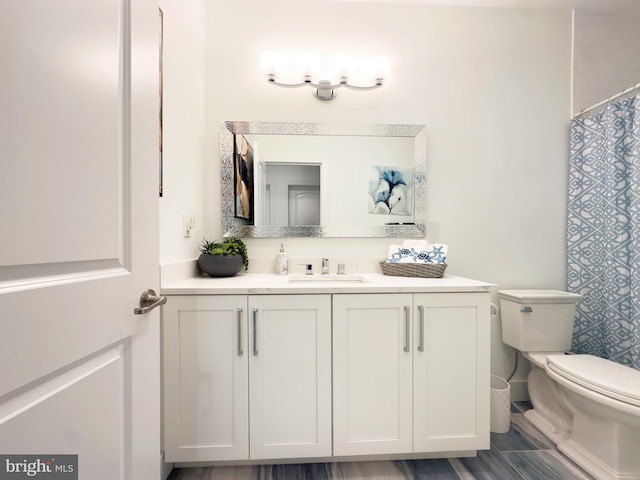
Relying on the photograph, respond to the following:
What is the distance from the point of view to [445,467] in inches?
54.7

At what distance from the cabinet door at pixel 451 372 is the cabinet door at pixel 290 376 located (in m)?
0.43

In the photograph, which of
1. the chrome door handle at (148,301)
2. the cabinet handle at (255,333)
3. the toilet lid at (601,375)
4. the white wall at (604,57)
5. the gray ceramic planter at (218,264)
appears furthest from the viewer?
the white wall at (604,57)

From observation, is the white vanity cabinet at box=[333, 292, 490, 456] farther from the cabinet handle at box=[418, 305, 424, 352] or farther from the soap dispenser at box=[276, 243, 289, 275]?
the soap dispenser at box=[276, 243, 289, 275]

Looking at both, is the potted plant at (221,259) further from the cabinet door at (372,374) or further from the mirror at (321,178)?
the cabinet door at (372,374)

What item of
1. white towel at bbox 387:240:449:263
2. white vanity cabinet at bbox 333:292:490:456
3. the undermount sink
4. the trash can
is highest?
white towel at bbox 387:240:449:263

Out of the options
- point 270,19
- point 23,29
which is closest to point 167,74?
point 270,19

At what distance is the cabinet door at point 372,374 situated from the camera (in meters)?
1.35

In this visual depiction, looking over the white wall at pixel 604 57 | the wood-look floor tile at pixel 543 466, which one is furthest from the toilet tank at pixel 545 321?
the white wall at pixel 604 57

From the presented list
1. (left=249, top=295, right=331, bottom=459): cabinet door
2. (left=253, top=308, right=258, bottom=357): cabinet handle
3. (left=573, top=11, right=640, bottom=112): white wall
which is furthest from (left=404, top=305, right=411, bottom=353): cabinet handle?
(left=573, top=11, right=640, bottom=112): white wall

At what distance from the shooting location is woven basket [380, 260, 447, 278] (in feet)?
5.34

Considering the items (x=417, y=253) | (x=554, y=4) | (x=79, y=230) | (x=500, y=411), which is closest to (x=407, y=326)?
(x=417, y=253)

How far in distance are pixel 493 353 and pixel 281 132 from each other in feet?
6.57

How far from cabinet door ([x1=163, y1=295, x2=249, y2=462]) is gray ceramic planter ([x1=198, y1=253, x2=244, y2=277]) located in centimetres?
29

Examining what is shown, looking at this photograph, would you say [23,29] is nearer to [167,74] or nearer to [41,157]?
[41,157]
